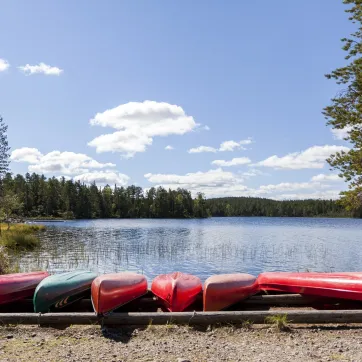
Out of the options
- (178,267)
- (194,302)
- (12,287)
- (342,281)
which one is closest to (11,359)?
(12,287)

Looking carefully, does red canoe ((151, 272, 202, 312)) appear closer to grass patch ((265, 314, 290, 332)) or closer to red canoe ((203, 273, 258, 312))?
red canoe ((203, 273, 258, 312))

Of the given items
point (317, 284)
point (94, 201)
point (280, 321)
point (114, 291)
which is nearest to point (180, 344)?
point (280, 321)

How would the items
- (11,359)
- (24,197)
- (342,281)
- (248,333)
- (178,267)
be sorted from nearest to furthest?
(11,359) → (248,333) → (342,281) → (178,267) → (24,197)

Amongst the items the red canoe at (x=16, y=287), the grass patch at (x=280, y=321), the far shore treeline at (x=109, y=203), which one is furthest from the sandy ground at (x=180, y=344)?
the far shore treeline at (x=109, y=203)

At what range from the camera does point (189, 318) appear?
6160mm

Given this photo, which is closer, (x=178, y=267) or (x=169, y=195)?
(x=178, y=267)

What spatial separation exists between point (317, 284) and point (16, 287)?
20.3ft

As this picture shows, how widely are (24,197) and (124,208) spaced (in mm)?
36560

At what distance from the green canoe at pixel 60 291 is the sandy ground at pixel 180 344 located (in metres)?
0.93

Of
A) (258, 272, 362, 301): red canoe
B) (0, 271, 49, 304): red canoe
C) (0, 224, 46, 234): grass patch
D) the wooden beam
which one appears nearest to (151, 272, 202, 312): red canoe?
the wooden beam

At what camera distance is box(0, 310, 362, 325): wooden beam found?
6.11m

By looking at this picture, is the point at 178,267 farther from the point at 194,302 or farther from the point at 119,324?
the point at 119,324

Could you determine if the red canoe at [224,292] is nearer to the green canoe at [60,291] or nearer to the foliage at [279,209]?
the green canoe at [60,291]

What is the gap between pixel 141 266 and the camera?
67.6ft
